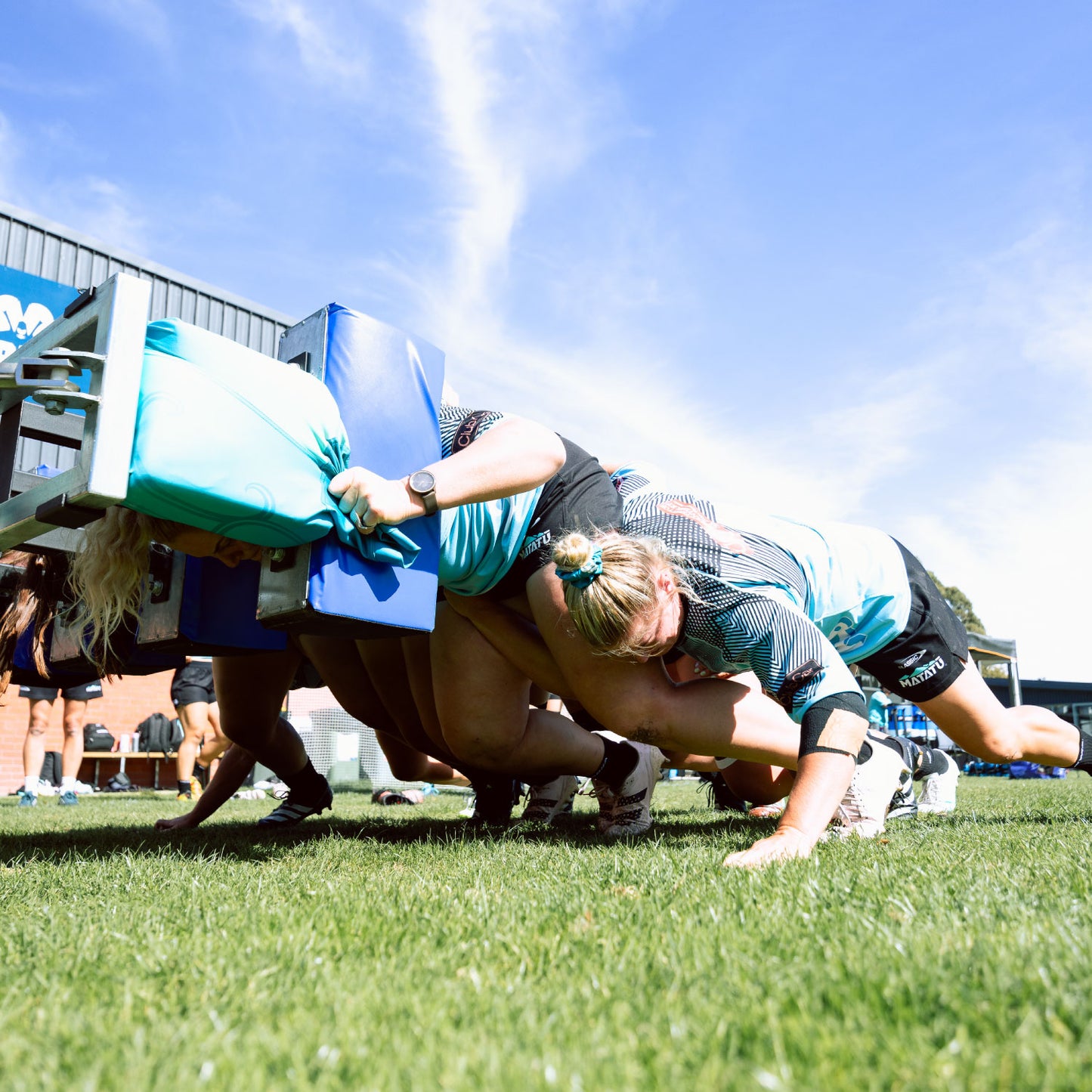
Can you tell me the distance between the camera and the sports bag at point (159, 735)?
555 inches

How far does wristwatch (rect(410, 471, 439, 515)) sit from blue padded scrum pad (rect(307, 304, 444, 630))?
0.38ft

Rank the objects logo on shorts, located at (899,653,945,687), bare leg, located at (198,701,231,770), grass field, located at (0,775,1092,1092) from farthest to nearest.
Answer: bare leg, located at (198,701,231,770), logo on shorts, located at (899,653,945,687), grass field, located at (0,775,1092,1092)

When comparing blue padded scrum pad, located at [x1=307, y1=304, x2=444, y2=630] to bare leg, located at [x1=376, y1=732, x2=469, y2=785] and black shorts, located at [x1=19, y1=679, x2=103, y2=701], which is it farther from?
black shorts, located at [x1=19, y1=679, x2=103, y2=701]

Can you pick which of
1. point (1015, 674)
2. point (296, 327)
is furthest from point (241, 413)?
point (1015, 674)

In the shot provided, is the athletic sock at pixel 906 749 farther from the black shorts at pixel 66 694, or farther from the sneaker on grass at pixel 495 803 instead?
the black shorts at pixel 66 694

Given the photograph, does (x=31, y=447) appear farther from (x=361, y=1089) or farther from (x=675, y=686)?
(x=361, y=1089)

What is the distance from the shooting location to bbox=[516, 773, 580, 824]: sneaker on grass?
4.50 metres

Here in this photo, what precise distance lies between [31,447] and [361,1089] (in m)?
12.7

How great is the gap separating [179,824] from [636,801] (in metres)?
2.34

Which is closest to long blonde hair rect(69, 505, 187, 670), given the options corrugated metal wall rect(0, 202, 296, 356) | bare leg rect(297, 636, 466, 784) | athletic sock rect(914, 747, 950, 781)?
bare leg rect(297, 636, 466, 784)

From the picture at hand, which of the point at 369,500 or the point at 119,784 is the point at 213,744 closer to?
the point at 119,784

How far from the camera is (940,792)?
4.84 m

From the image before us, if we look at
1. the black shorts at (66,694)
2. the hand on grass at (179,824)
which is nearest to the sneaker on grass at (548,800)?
the hand on grass at (179,824)

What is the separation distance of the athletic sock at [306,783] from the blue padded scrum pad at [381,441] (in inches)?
84.6
